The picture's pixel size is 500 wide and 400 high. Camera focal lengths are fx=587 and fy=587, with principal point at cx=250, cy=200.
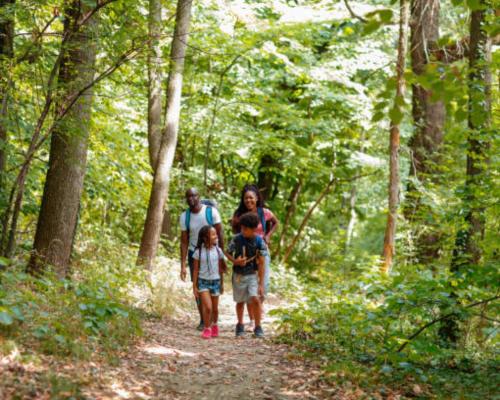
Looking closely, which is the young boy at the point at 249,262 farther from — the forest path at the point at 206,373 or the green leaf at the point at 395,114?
the green leaf at the point at 395,114

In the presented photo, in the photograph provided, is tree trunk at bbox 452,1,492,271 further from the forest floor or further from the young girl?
the young girl

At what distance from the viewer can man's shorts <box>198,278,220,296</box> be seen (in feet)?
27.3

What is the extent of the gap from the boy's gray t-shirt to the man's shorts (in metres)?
0.06

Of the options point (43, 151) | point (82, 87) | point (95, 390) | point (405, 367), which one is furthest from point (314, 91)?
point (95, 390)

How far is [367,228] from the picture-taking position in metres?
31.7

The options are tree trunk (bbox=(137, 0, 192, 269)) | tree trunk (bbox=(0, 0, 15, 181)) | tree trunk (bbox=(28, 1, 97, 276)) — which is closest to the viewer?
tree trunk (bbox=(0, 0, 15, 181))

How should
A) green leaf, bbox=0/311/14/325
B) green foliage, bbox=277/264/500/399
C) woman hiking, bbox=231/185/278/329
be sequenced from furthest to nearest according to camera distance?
1. woman hiking, bbox=231/185/278/329
2. green foliage, bbox=277/264/500/399
3. green leaf, bbox=0/311/14/325

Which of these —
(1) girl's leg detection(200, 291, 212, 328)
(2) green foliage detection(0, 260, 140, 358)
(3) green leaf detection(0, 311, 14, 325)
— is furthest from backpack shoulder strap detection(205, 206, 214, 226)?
(3) green leaf detection(0, 311, 14, 325)

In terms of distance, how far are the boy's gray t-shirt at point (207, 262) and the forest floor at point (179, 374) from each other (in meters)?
0.90

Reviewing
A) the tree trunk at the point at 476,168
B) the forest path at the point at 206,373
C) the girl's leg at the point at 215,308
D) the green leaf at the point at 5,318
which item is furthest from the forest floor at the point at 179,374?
the tree trunk at the point at 476,168

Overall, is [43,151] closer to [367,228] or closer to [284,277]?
[284,277]

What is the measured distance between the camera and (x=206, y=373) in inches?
238

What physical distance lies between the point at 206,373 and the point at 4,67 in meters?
4.09

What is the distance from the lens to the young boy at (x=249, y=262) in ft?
26.8
